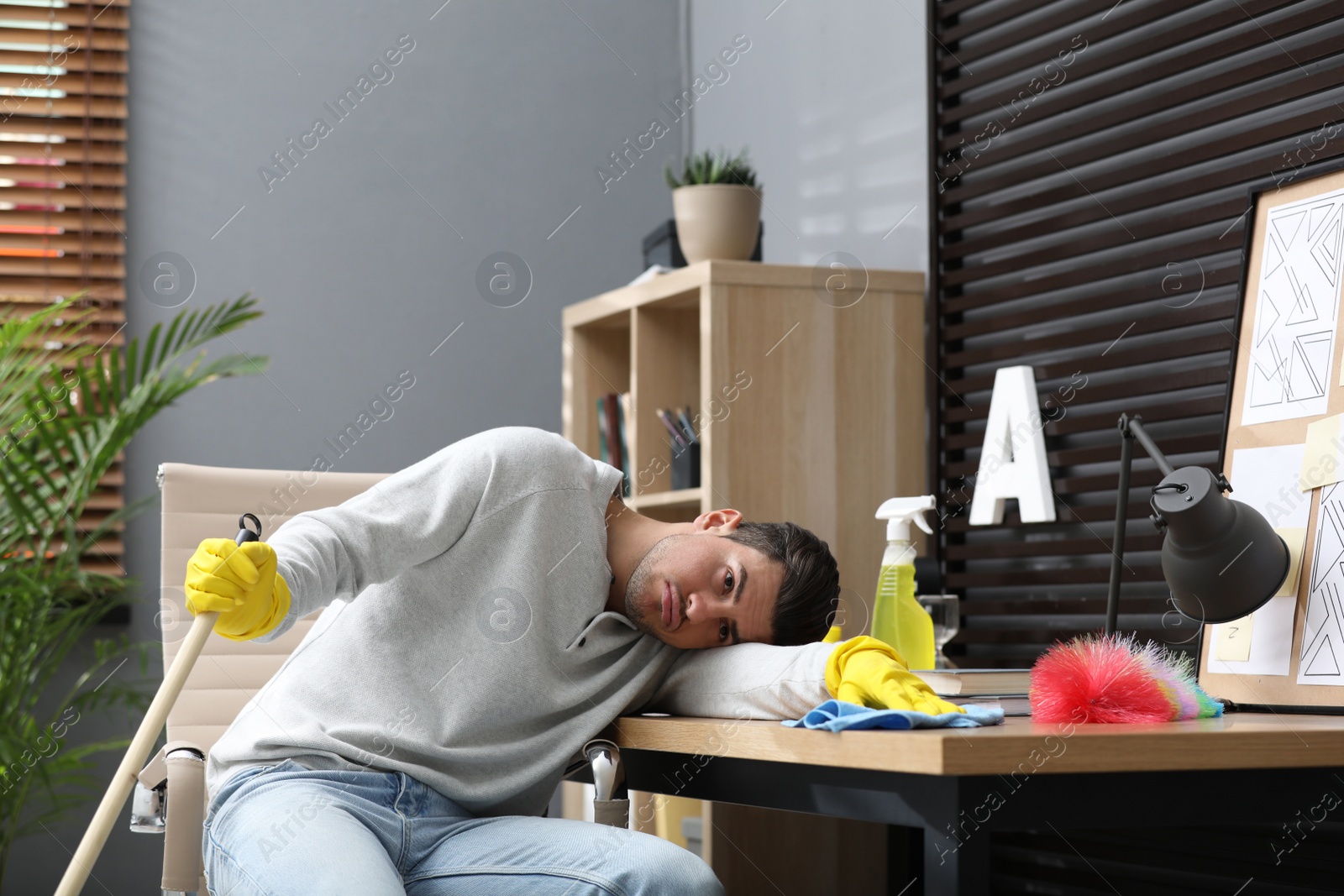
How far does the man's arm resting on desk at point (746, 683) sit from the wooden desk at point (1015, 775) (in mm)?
119

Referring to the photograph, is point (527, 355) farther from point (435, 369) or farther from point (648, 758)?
point (648, 758)

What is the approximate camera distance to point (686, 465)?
296 centimetres

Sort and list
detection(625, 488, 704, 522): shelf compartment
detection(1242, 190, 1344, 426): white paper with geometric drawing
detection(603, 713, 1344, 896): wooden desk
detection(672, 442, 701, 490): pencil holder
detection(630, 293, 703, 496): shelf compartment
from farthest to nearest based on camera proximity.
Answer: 1. detection(630, 293, 703, 496): shelf compartment
2. detection(672, 442, 701, 490): pencil holder
3. detection(625, 488, 704, 522): shelf compartment
4. detection(1242, 190, 1344, 426): white paper with geometric drawing
5. detection(603, 713, 1344, 896): wooden desk

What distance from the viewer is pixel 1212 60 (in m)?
2.18

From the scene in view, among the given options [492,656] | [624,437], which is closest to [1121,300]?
[624,437]

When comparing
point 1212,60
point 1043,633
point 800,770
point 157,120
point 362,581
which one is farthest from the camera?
point 157,120

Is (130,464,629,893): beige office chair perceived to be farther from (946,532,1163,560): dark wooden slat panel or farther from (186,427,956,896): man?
(946,532,1163,560): dark wooden slat panel

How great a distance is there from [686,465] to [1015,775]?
1.94 m

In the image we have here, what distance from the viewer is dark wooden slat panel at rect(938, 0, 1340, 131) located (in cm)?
202

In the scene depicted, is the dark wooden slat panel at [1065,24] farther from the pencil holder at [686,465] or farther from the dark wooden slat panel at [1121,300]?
the pencil holder at [686,465]

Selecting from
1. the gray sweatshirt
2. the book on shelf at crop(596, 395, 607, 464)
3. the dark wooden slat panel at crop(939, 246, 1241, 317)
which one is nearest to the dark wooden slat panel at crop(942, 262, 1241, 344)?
the dark wooden slat panel at crop(939, 246, 1241, 317)

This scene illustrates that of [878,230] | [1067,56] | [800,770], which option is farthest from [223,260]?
[800,770]

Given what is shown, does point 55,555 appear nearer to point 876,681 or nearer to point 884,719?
point 876,681

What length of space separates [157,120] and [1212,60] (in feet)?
8.22
